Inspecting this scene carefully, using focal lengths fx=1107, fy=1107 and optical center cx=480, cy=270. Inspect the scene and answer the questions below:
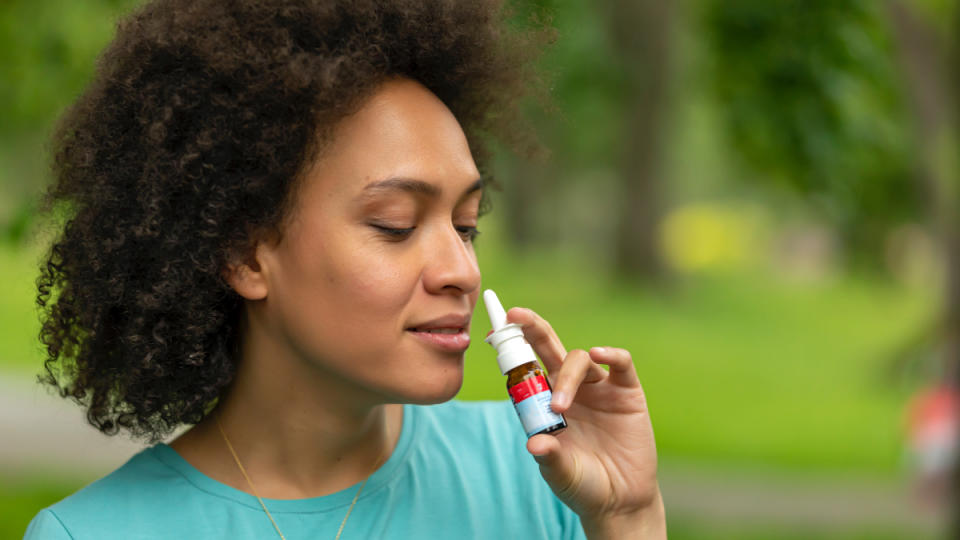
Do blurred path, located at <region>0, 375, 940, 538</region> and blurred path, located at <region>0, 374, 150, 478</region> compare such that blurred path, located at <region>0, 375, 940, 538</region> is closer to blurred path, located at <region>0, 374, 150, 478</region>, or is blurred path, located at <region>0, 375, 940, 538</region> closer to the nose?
blurred path, located at <region>0, 374, 150, 478</region>

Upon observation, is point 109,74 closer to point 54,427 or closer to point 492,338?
point 492,338

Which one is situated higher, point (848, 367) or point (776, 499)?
point (848, 367)

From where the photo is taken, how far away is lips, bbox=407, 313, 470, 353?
2055 millimetres

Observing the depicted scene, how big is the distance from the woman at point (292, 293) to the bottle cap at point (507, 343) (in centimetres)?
2

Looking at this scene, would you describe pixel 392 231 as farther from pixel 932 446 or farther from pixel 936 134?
pixel 936 134

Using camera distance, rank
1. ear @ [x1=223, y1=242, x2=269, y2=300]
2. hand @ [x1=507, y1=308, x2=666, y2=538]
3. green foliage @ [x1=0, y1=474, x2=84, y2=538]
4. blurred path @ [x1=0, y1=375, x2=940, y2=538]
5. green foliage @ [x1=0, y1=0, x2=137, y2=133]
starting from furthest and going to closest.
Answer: blurred path @ [x1=0, y1=375, x2=940, y2=538] < green foliage @ [x1=0, y1=474, x2=84, y2=538] < green foliage @ [x1=0, y1=0, x2=137, y2=133] < ear @ [x1=223, y1=242, x2=269, y2=300] < hand @ [x1=507, y1=308, x2=666, y2=538]

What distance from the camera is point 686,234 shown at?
42.1m

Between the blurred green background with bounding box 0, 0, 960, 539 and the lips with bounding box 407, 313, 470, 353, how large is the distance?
0.74m

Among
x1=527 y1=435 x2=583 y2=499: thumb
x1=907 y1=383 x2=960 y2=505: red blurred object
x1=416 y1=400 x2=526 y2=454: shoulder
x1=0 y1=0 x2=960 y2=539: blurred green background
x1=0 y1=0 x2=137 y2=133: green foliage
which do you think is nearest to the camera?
x1=527 y1=435 x2=583 y2=499: thumb

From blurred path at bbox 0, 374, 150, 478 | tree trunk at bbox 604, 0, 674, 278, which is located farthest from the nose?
tree trunk at bbox 604, 0, 674, 278

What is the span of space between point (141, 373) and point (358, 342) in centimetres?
49

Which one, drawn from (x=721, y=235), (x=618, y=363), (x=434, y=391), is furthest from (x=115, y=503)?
(x=721, y=235)

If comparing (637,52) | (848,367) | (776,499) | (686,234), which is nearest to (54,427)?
(776,499)

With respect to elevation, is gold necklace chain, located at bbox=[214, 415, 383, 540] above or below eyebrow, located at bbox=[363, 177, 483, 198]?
below
